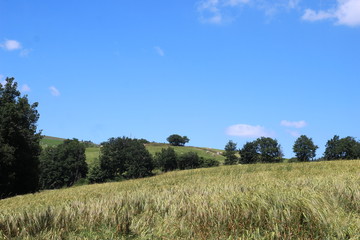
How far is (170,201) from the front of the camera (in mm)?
6297

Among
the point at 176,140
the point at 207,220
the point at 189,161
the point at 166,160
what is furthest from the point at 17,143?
the point at 176,140

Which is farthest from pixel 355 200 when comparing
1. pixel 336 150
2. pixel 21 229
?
pixel 336 150

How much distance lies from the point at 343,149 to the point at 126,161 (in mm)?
55407

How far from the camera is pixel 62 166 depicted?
81375 millimetres

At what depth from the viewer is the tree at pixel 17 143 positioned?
→ 36688mm

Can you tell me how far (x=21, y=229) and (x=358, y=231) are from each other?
16.9 feet

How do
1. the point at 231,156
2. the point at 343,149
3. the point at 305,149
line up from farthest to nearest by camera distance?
the point at 231,156, the point at 305,149, the point at 343,149

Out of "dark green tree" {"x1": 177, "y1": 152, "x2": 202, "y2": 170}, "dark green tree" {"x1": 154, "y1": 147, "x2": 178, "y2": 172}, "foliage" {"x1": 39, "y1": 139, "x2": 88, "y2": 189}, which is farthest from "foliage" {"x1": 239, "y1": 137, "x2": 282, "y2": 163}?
"foliage" {"x1": 39, "y1": 139, "x2": 88, "y2": 189}

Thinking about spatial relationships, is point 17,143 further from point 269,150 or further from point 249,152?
point 269,150

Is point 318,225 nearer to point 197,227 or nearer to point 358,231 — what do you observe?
point 358,231

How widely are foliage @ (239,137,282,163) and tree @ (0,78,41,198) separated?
206 feet

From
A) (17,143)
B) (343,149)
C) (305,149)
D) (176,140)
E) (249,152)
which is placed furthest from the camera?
(176,140)

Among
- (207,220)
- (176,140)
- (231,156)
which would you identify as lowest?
(207,220)

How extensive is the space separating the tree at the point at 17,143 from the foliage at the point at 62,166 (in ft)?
126
